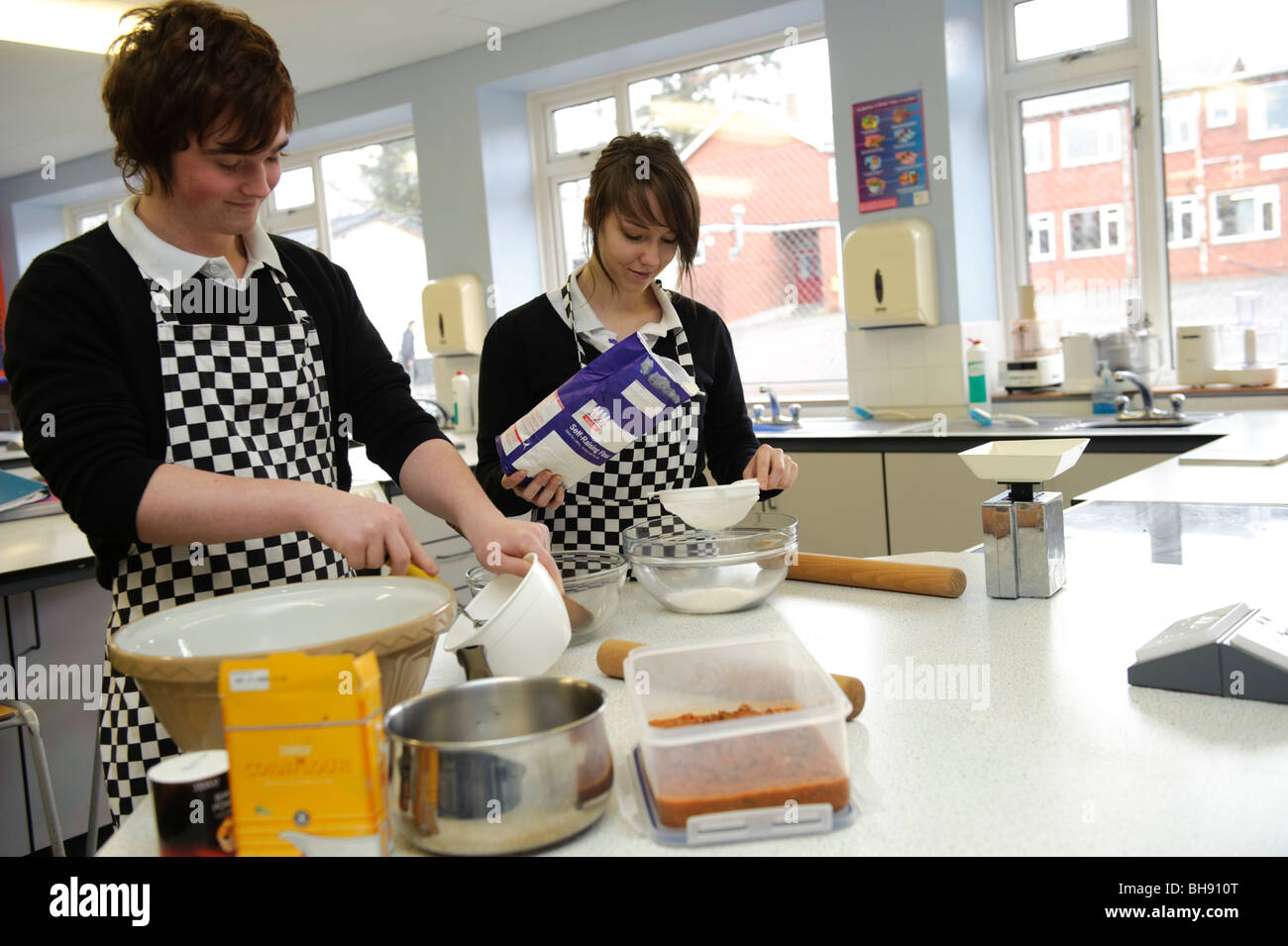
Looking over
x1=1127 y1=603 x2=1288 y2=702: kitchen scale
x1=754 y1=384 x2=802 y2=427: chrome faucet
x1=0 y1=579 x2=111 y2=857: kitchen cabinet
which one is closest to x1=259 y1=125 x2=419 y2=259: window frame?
x1=754 y1=384 x2=802 y2=427: chrome faucet

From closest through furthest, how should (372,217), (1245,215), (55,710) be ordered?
(55,710) < (1245,215) < (372,217)

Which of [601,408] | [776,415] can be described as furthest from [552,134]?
[601,408]

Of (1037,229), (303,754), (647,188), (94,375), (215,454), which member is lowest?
(303,754)

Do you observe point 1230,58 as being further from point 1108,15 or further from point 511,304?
point 511,304

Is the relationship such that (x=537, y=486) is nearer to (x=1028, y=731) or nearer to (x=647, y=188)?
(x=647, y=188)

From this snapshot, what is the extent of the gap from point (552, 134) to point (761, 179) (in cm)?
133

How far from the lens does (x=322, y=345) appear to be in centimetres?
152

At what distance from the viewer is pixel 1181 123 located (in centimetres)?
404

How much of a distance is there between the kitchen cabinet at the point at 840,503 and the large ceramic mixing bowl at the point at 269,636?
9.19ft

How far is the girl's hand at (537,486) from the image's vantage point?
173 cm

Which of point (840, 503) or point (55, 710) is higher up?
point (840, 503)

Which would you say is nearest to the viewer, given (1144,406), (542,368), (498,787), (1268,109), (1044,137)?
(498,787)

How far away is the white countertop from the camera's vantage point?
86cm
